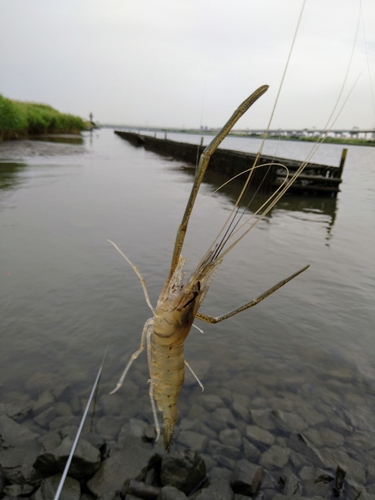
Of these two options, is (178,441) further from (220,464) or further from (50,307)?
(50,307)

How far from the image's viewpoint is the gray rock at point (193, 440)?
10.7 feet

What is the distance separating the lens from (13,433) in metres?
3.18

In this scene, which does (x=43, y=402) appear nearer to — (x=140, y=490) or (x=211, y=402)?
(x=140, y=490)

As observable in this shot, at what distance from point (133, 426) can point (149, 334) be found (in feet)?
4.26

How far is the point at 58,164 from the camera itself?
22.2 meters

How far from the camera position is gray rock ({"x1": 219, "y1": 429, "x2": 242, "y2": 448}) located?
3.32m

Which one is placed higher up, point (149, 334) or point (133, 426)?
point (149, 334)

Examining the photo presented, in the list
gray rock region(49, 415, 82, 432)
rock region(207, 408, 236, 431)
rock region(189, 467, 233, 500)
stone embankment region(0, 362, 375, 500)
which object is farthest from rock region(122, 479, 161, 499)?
rock region(207, 408, 236, 431)

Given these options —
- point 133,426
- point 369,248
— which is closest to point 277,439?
point 133,426

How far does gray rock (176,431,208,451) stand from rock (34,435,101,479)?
2.45 ft

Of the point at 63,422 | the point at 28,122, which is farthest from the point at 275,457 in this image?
the point at 28,122

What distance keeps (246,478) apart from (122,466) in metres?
0.95

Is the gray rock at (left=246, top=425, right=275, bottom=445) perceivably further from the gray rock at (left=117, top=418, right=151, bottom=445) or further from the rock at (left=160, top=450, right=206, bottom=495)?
the gray rock at (left=117, top=418, right=151, bottom=445)

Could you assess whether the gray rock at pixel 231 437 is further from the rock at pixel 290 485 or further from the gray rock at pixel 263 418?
the rock at pixel 290 485
